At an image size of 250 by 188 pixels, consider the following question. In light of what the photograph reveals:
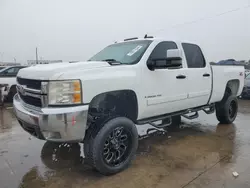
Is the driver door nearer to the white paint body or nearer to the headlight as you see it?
the white paint body

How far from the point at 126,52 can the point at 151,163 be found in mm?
1917

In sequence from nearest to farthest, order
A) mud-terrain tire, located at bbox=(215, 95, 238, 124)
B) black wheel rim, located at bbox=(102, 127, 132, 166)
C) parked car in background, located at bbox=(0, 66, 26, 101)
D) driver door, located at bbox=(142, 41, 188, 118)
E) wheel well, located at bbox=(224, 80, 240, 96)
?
black wheel rim, located at bbox=(102, 127, 132, 166) → driver door, located at bbox=(142, 41, 188, 118) → mud-terrain tire, located at bbox=(215, 95, 238, 124) → wheel well, located at bbox=(224, 80, 240, 96) → parked car in background, located at bbox=(0, 66, 26, 101)

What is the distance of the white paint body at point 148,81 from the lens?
313 cm

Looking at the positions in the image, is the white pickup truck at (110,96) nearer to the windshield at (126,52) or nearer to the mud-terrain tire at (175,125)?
the windshield at (126,52)

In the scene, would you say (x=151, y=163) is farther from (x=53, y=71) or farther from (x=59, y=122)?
(x=53, y=71)

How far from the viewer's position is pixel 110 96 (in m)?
3.60

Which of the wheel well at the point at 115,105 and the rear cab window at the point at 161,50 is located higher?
the rear cab window at the point at 161,50

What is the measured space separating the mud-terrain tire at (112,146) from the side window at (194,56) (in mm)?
2089

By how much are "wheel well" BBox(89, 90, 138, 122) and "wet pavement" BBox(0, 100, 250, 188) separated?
2.73ft

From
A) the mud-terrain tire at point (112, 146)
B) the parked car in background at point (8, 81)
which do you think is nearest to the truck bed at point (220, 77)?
the mud-terrain tire at point (112, 146)

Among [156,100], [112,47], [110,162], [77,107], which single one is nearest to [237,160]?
[156,100]

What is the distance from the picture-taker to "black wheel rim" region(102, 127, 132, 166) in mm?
3396

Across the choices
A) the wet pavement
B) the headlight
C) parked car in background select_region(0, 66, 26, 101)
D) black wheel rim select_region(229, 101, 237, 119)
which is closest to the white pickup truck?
the headlight

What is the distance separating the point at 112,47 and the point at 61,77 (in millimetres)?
2106
